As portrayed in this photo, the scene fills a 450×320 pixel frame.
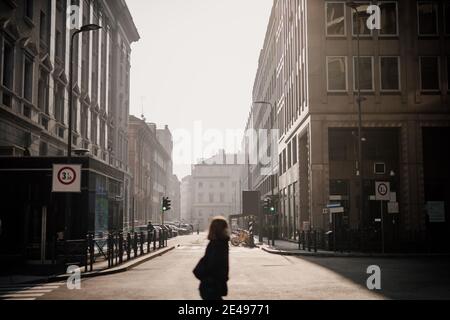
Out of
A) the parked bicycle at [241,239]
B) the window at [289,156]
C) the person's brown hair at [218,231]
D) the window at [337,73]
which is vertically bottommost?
the parked bicycle at [241,239]

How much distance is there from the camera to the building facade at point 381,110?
121 ft

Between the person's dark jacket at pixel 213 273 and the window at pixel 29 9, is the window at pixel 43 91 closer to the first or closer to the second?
the window at pixel 29 9

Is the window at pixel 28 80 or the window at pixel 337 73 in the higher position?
the window at pixel 337 73

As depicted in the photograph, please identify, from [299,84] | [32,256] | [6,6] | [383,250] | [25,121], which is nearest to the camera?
[32,256]

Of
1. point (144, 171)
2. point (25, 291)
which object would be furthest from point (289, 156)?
point (25, 291)

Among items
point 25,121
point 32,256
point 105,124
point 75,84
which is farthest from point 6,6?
point 105,124

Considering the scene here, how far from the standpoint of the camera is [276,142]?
5944 centimetres

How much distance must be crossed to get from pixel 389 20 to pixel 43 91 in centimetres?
2302

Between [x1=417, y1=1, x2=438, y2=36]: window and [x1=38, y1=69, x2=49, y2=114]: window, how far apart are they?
79.7ft

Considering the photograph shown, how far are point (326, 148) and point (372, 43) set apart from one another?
25.6ft

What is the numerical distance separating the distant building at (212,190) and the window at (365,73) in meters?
104

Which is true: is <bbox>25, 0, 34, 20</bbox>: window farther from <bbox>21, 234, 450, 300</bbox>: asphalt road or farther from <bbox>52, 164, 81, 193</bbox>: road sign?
<bbox>21, 234, 450, 300</bbox>: asphalt road

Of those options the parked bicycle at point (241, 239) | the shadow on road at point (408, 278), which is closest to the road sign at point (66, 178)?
the shadow on road at point (408, 278)
